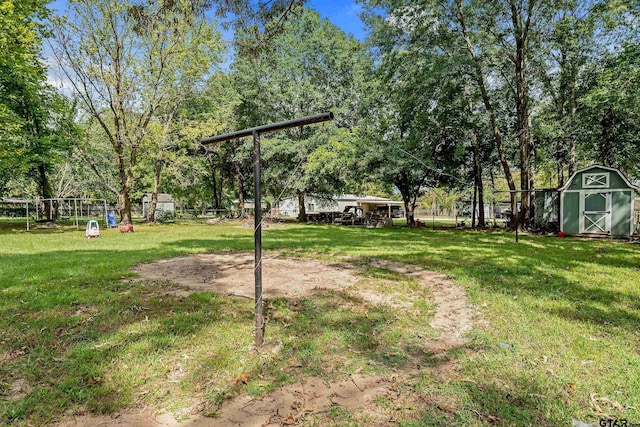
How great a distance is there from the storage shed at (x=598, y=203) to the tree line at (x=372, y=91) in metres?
1.54

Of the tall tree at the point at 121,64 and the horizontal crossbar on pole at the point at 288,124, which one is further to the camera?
the tall tree at the point at 121,64

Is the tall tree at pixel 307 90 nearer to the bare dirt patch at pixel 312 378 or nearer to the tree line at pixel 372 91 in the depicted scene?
the tree line at pixel 372 91

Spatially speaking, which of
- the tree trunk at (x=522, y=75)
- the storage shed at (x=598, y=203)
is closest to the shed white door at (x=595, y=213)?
the storage shed at (x=598, y=203)

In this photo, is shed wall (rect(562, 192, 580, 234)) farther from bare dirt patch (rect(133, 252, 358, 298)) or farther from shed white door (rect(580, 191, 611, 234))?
bare dirt patch (rect(133, 252, 358, 298))

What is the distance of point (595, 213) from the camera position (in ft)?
40.5

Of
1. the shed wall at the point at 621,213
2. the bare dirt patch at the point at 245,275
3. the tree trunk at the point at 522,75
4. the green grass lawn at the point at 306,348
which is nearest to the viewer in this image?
the green grass lawn at the point at 306,348

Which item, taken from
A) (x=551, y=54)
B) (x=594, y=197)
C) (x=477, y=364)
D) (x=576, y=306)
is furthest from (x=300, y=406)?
(x=551, y=54)

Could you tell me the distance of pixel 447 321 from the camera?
3611 mm

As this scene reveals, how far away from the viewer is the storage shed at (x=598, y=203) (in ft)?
38.9

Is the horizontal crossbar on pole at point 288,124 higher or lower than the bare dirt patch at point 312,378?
higher

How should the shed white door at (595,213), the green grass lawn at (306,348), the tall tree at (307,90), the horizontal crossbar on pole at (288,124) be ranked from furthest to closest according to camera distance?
the tall tree at (307,90) < the shed white door at (595,213) < the horizontal crossbar on pole at (288,124) < the green grass lawn at (306,348)

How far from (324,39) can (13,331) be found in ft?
69.4

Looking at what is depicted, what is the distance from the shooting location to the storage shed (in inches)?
467

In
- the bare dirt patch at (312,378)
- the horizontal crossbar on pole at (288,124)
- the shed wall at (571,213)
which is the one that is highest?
the horizontal crossbar on pole at (288,124)
